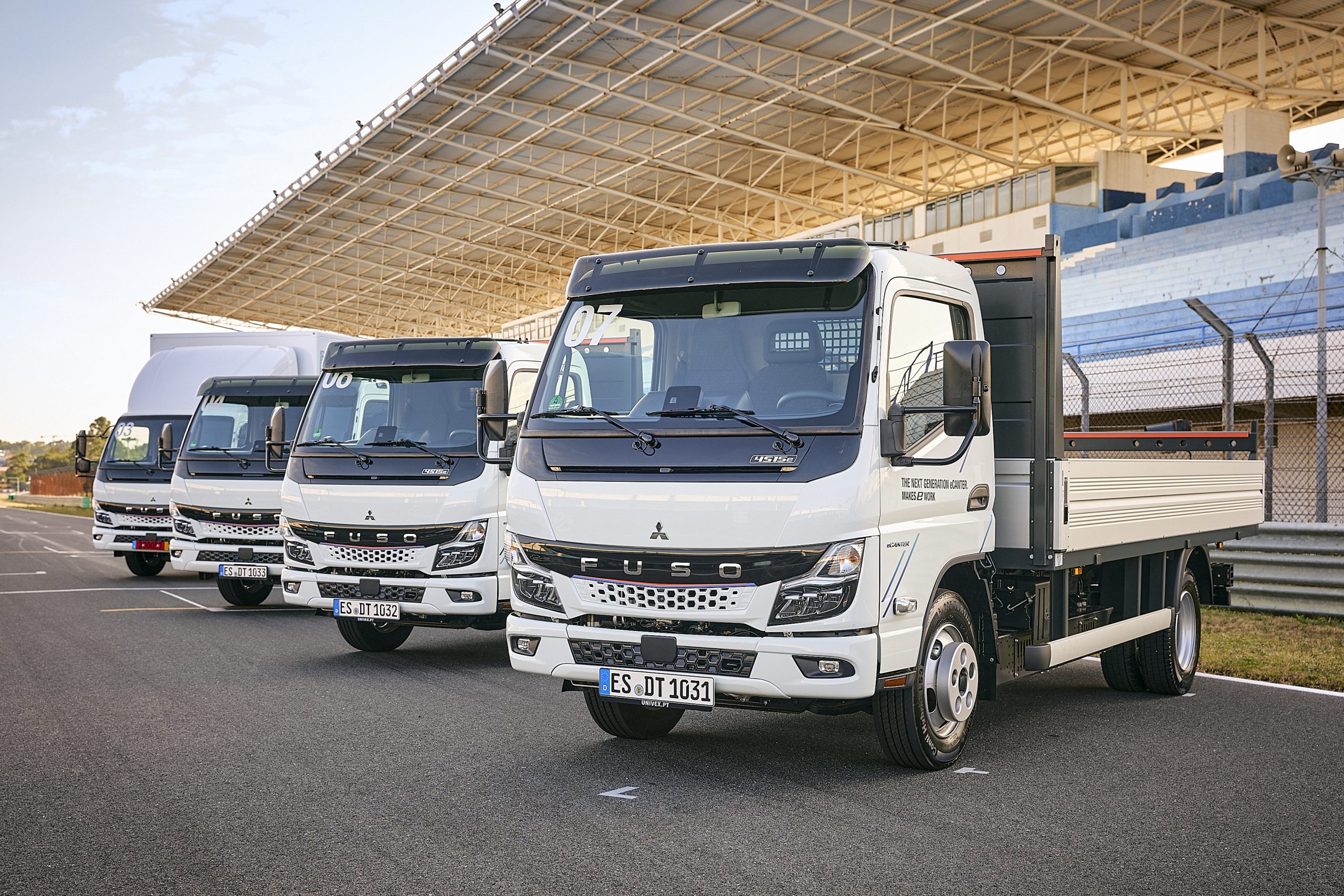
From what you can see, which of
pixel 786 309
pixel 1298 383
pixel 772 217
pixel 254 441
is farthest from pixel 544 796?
pixel 772 217

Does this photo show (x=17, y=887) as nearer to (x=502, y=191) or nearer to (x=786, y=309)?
(x=786, y=309)

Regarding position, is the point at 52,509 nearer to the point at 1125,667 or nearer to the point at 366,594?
the point at 366,594

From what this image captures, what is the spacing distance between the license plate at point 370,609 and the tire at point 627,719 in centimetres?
270

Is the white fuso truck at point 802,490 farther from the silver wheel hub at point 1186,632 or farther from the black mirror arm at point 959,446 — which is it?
the silver wheel hub at point 1186,632

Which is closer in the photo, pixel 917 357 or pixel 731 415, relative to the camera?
pixel 731 415

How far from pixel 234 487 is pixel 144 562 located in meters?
6.16

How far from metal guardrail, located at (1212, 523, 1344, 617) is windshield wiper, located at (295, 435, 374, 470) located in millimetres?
7888

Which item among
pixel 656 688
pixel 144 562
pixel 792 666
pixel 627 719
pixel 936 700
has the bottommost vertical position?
pixel 144 562

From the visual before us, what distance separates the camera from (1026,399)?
6.78 metres

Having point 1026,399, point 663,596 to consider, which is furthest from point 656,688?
point 1026,399

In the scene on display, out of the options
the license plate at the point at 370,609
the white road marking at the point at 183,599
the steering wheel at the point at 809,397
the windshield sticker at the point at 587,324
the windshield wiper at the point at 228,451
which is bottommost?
the white road marking at the point at 183,599

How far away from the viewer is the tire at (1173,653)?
838 cm

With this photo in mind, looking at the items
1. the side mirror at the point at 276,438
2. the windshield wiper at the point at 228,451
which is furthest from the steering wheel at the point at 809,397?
the windshield wiper at the point at 228,451

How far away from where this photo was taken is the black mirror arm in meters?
5.62
